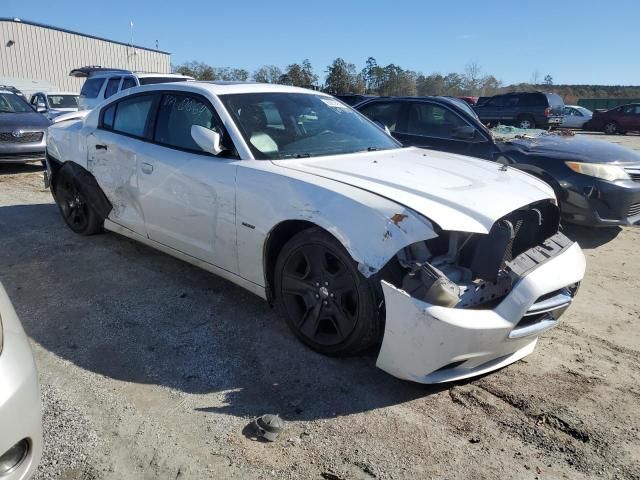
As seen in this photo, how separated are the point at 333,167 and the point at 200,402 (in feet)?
5.20

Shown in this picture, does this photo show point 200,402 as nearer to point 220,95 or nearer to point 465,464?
point 465,464

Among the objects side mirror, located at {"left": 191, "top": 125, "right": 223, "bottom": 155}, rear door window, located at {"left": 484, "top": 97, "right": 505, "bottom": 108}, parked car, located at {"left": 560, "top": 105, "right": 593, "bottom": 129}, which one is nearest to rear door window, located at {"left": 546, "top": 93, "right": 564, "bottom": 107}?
rear door window, located at {"left": 484, "top": 97, "right": 505, "bottom": 108}

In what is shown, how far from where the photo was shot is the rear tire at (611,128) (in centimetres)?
2408

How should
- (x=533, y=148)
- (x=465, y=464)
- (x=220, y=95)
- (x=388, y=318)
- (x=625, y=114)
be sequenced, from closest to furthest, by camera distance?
(x=465, y=464)
(x=388, y=318)
(x=220, y=95)
(x=533, y=148)
(x=625, y=114)

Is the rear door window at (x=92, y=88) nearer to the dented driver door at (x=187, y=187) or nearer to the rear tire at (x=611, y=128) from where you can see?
the dented driver door at (x=187, y=187)

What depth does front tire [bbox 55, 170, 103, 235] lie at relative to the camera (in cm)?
501

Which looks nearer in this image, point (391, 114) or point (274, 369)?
point (274, 369)

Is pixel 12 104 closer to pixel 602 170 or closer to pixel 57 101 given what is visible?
pixel 57 101

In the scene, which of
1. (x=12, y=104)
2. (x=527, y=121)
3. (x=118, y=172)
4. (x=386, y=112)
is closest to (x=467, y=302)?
(x=118, y=172)

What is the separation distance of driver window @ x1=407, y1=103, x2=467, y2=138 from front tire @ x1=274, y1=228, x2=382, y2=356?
399 cm

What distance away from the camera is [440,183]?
297cm

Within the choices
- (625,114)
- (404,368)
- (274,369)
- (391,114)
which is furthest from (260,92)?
(625,114)

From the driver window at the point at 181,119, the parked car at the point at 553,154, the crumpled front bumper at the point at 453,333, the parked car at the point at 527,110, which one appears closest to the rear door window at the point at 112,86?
the parked car at the point at 553,154

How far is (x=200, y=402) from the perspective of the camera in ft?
→ 8.68
